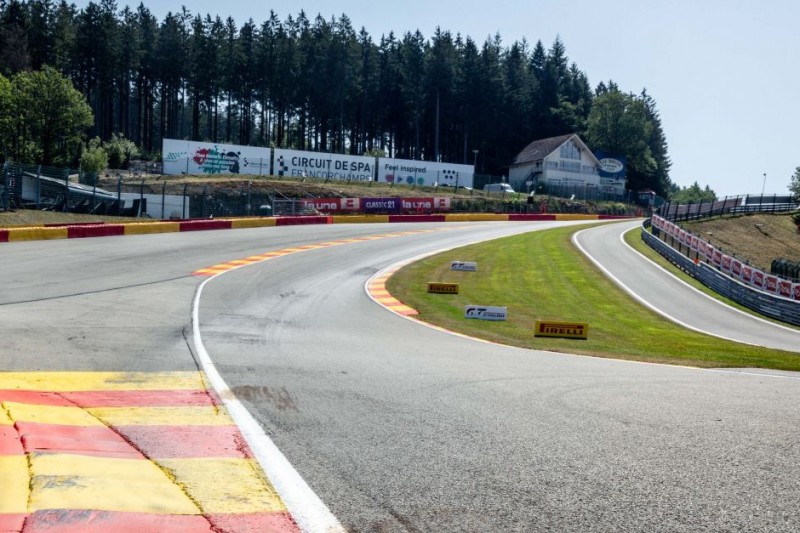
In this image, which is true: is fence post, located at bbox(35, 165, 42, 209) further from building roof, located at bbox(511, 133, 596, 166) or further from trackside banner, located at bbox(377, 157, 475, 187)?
building roof, located at bbox(511, 133, 596, 166)

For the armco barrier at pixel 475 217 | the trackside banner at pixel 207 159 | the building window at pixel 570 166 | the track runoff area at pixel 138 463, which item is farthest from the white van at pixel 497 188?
the track runoff area at pixel 138 463

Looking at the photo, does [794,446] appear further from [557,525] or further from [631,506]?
[557,525]

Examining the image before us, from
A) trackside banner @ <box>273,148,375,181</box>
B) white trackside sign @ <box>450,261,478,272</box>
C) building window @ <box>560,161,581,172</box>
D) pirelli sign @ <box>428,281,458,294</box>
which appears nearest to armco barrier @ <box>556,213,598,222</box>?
trackside banner @ <box>273,148,375,181</box>

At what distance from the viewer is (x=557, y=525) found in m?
3.95

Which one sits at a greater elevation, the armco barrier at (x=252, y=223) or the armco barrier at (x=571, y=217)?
the armco barrier at (x=571, y=217)

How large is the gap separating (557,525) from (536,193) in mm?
86443

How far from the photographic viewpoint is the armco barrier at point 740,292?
84.2 ft

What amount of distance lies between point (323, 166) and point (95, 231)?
3930 centimetres

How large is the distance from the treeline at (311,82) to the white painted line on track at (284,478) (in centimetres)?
8025

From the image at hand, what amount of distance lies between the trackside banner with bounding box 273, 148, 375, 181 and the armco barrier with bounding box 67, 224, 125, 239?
33746 mm

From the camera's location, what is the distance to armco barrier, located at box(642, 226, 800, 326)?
25.7m

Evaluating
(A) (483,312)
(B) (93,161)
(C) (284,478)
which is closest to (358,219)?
(B) (93,161)

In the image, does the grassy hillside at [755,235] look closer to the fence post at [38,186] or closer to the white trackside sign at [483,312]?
the white trackside sign at [483,312]

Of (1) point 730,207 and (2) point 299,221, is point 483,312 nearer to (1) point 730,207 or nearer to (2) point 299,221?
(2) point 299,221
